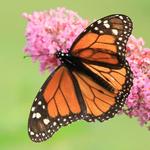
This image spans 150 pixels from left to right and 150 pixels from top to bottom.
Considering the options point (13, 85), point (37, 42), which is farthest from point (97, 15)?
point (37, 42)

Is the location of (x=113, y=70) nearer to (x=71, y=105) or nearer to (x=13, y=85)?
(x=71, y=105)

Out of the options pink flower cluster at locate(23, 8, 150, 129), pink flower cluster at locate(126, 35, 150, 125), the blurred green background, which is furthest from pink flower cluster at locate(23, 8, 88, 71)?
the blurred green background

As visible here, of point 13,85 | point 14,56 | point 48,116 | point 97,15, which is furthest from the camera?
point 97,15

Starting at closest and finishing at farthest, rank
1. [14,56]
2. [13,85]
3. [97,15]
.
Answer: [13,85] < [14,56] < [97,15]

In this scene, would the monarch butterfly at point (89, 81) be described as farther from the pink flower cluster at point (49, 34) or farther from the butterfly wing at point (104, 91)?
the pink flower cluster at point (49, 34)

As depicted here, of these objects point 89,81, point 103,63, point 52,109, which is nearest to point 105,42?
point 103,63

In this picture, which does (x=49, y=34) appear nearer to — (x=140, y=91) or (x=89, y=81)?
(x=89, y=81)

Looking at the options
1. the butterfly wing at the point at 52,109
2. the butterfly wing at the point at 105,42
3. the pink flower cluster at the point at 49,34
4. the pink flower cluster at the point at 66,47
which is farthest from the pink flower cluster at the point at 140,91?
the pink flower cluster at the point at 49,34
